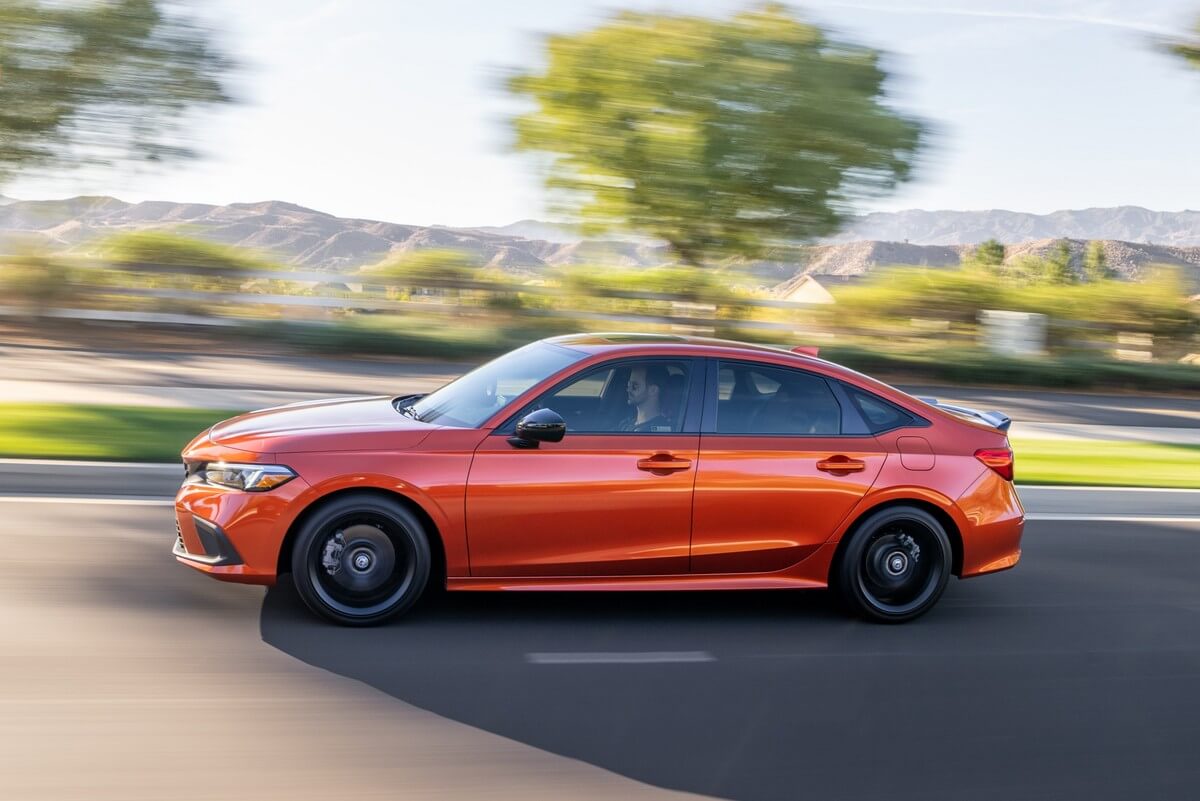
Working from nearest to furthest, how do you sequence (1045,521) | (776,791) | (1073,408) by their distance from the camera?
(776,791)
(1045,521)
(1073,408)

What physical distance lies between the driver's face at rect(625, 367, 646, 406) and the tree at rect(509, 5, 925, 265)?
750 inches

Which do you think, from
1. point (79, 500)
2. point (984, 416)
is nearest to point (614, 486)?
point (984, 416)

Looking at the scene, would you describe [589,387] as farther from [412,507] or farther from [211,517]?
[211,517]

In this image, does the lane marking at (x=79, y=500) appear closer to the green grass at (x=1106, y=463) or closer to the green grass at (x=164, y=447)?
the green grass at (x=164, y=447)

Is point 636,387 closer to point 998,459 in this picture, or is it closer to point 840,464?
point 840,464

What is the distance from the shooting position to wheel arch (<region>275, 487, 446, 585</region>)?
587 cm

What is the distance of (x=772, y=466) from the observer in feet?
20.9

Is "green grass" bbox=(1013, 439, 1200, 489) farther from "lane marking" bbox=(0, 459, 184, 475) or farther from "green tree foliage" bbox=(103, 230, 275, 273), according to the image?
"green tree foliage" bbox=(103, 230, 275, 273)

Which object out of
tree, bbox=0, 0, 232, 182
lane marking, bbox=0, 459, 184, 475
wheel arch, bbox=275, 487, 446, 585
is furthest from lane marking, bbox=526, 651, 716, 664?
tree, bbox=0, 0, 232, 182

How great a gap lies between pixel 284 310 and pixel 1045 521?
16462 millimetres

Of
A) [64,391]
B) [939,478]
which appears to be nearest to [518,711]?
[939,478]

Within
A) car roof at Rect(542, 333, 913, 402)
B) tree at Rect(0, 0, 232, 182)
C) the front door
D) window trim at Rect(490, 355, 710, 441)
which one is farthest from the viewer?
tree at Rect(0, 0, 232, 182)

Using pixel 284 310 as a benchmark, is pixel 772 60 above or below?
above

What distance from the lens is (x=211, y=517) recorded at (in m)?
5.85
